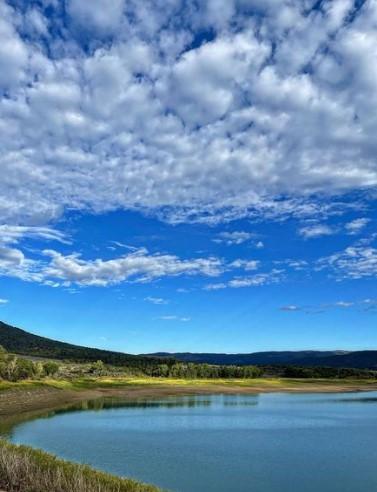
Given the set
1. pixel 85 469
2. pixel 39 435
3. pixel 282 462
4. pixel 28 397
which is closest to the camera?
pixel 85 469

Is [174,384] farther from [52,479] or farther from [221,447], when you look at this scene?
[52,479]

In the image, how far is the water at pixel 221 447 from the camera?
34.3m

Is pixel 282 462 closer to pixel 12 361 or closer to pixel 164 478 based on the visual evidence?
pixel 164 478

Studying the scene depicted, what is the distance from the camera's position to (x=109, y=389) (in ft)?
418

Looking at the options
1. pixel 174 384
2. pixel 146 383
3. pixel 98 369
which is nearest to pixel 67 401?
pixel 146 383

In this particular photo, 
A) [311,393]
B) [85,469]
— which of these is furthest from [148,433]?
[311,393]

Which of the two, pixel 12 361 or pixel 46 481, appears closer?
pixel 46 481

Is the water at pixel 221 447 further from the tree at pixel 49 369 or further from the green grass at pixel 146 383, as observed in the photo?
the tree at pixel 49 369

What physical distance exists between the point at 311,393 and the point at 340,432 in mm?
89679

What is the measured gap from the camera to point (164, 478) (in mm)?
34219

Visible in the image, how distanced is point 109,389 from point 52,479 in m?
107

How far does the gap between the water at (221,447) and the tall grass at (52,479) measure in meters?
8.24

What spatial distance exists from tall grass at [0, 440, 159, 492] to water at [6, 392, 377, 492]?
27.0ft

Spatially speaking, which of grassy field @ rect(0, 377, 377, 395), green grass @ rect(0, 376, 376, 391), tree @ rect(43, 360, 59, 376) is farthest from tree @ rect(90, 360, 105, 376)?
tree @ rect(43, 360, 59, 376)
